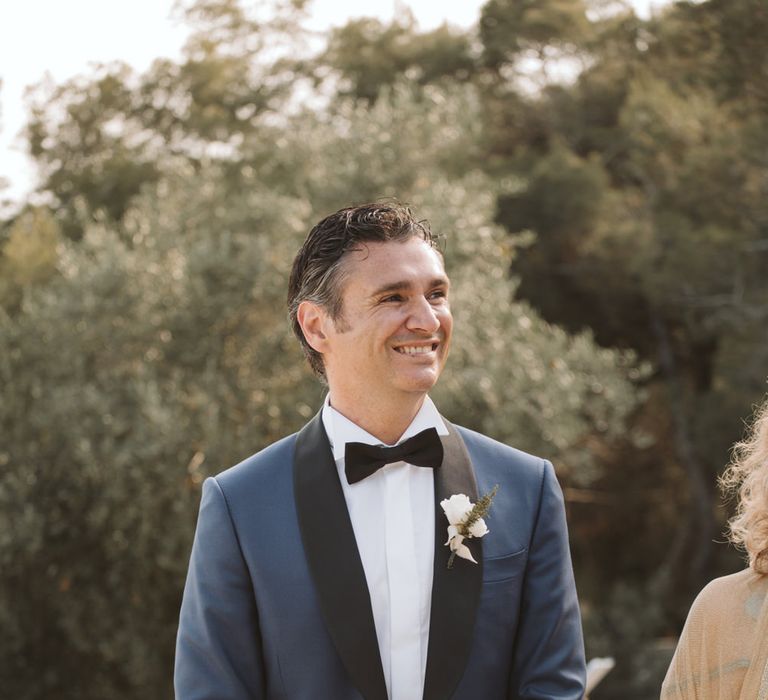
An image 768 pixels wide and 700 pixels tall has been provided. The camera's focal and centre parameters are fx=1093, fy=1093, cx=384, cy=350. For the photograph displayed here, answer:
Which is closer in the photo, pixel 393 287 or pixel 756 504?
pixel 756 504

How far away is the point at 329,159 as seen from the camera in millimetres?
9680

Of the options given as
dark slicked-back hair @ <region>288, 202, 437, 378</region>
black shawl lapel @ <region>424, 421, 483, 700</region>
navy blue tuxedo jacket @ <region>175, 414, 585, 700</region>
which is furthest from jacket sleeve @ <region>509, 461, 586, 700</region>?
dark slicked-back hair @ <region>288, 202, 437, 378</region>

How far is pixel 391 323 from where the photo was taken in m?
2.08

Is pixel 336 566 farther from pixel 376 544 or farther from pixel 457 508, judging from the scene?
pixel 457 508

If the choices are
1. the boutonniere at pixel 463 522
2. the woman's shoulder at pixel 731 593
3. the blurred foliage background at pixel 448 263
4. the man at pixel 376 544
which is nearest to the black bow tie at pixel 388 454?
the man at pixel 376 544

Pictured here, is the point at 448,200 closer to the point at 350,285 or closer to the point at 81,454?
the point at 81,454

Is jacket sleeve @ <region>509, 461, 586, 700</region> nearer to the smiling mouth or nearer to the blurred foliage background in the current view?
the smiling mouth

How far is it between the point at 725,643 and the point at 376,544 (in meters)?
0.66

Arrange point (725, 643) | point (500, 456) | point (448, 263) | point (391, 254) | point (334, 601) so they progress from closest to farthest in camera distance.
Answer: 1. point (725, 643)
2. point (334, 601)
3. point (391, 254)
4. point (500, 456)
5. point (448, 263)

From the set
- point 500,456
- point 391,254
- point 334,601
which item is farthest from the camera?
point 500,456

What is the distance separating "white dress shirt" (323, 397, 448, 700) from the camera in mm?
2039

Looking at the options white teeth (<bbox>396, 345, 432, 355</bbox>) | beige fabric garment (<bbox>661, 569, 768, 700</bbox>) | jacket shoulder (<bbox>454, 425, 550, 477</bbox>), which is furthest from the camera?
jacket shoulder (<bbox>454, 425, 550, 477</bbox>)

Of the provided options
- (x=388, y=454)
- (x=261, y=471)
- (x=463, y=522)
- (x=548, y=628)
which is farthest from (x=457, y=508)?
(x=261, y=471)

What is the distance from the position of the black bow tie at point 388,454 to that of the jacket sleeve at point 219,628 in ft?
0.86
